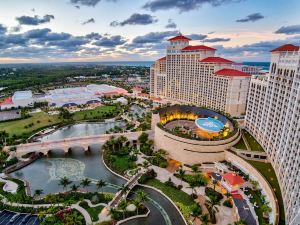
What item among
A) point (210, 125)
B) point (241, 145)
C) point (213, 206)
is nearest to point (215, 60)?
point (210, 125)

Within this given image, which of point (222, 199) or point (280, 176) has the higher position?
point (280, 176)

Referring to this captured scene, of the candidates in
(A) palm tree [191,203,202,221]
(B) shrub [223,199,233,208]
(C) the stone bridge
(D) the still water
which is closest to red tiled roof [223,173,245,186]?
(B) shrub [223,199,233,208]

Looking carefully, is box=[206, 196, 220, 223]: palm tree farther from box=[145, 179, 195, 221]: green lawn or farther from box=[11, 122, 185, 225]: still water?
box=[11, 122, 185, 225]: still water

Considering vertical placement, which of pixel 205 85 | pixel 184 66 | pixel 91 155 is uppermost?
pixel 184 66

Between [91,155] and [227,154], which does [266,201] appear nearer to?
[227,154]

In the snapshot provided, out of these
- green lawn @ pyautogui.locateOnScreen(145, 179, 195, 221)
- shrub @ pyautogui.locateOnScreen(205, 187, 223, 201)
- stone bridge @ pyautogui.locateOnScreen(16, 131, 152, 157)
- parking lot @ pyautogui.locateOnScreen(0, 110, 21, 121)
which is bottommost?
green lawn @ pyautogui.locateOnScreen(145, 179, 195, 221)

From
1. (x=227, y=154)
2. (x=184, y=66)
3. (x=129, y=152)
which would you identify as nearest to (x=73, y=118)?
(x=129, y=152)
